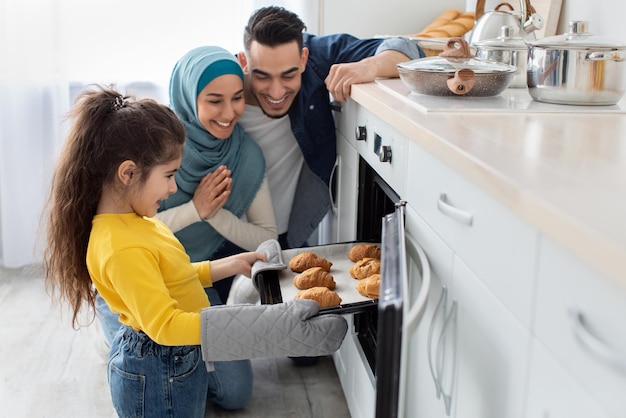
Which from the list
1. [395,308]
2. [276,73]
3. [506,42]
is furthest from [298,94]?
[395,308]

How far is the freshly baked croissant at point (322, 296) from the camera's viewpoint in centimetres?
139

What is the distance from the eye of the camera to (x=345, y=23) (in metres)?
3.01

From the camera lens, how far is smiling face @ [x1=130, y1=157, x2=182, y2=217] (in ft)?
4.85

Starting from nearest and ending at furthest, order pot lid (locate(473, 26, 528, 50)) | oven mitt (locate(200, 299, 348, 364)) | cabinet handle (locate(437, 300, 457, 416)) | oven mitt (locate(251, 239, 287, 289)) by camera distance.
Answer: cabinet handle (locate(437, 300, 457, 416)) < oven mitt (locate(200, 299, 348, 364)) < oven mitt (locate(251, 239, 287, 289)) < pot lid (locate(473, 26, 528, 50))

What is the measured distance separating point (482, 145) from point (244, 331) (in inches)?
21.5

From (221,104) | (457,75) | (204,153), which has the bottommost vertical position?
(204,153)

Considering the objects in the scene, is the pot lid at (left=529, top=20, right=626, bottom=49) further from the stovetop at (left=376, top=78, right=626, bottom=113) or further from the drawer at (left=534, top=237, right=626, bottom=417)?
the drawer at (left=534, top=237, right=626, bottom=417)

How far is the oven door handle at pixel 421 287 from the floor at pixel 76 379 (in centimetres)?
90

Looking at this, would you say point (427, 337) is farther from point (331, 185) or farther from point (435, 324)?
point (331, 185)

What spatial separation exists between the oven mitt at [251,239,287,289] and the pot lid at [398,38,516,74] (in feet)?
1.61

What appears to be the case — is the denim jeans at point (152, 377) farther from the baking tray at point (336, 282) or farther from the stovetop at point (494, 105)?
the stovetop at point (494, 105)

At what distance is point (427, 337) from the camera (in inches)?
50.4

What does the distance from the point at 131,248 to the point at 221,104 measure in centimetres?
72

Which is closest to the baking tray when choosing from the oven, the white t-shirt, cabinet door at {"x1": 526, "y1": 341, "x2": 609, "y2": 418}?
the oven
